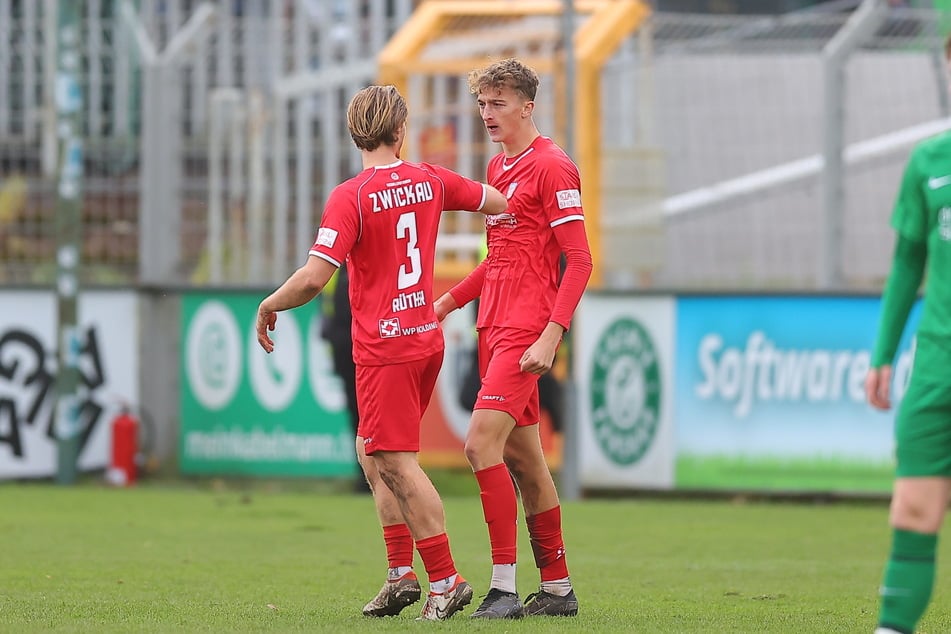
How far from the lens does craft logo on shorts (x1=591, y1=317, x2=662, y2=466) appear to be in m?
13.5

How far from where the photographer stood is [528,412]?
6.76 meters

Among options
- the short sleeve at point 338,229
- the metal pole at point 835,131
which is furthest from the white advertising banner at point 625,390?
the short sleeve at point 338,229

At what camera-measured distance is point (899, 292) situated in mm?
4953

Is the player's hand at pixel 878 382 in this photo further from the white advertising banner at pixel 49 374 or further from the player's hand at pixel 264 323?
the white advertising banner at pixel 49 374

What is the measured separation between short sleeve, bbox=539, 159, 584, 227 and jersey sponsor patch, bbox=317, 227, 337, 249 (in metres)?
0.87

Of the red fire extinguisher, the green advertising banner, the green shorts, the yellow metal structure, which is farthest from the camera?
the red fire extinguisher

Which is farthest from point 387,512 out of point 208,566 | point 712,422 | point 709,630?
point 712,422

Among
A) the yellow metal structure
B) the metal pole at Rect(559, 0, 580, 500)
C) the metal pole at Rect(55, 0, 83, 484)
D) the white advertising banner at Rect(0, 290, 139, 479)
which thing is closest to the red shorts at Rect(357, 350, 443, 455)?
the metal pole at Rect(559, 0, 580, 500)

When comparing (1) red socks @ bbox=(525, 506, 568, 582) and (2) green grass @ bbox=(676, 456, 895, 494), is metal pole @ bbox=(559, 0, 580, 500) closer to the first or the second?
(2) green grass @ bbox=(676, 456, 895, 494)

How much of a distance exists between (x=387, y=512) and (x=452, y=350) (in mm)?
7582

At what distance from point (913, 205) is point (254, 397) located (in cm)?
1036

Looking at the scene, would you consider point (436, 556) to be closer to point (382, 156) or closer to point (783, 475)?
point (382, 156)

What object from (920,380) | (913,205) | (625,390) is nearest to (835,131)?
(625,390)

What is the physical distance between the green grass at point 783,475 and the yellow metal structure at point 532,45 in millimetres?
1817
